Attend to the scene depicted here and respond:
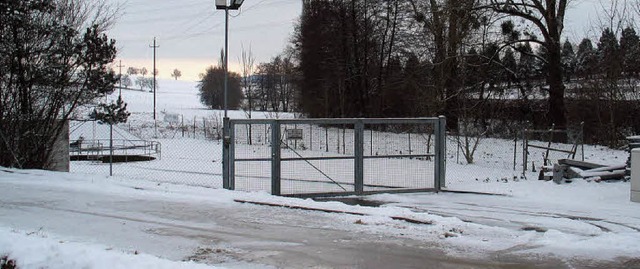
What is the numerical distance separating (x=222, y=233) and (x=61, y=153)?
11.2m

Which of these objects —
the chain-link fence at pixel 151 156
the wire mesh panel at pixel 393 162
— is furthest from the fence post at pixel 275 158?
the chain-link fence at pixel 151 156

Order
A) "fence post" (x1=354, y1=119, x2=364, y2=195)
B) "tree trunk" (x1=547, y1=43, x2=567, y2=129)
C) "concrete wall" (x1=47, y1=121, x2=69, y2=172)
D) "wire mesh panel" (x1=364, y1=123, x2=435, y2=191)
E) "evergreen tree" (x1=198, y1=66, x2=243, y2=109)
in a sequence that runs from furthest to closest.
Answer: "evergreen tree" (x1=198, y1=66, x2=243, y2=109), "tree trunk" (x1=547, y1=43, x2=567, y2=129), "concrete wall" (x1=47, y1=121, x2=69, y2=172), "wire mesh panel" (x1=364, y1=123, x2=435, y2=191), "fence post" (x1=354, y1=119, x2=364, y2=195)

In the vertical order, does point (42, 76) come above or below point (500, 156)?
above

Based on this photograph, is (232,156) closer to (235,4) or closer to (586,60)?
(235,4)

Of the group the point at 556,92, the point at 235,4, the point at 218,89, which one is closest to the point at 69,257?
the point at 235,4

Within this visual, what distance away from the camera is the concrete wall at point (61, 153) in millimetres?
17125

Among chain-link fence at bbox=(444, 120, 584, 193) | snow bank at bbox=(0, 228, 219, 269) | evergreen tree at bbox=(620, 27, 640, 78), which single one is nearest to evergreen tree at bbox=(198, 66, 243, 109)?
chain-link fence at bbox=(444, 120, 584, 193)

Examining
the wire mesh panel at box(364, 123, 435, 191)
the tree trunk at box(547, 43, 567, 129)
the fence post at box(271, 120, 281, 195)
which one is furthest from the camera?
the tree trunk at box(547, 43, 567, 129)

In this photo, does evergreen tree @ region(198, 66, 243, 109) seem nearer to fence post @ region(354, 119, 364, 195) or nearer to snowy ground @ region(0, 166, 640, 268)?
fence post @ region(354, 119, 364, 195)

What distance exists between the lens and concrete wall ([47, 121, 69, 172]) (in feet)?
56.2

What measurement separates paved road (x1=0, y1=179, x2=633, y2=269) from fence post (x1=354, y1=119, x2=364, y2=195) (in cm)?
261

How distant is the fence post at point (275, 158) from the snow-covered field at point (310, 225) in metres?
0.31

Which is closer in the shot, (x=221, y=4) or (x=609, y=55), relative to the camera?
(x=221, y=4)

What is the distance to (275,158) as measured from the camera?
12.0 m
